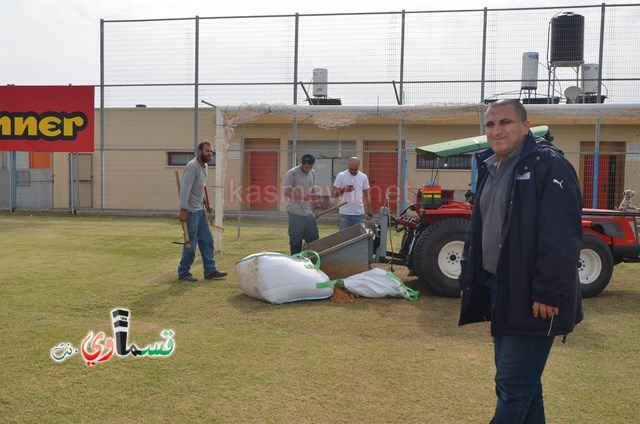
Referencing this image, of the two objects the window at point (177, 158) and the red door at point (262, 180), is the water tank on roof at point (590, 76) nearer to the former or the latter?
the red door at point (262, 180)

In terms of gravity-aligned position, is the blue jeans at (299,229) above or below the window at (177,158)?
below

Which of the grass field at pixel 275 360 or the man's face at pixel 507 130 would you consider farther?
the grass field at pixel 275 360

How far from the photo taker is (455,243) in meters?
7.01

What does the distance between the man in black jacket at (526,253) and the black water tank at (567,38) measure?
1553 cm

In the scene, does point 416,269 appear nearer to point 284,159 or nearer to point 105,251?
point 105,251

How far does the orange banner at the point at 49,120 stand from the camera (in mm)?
19875

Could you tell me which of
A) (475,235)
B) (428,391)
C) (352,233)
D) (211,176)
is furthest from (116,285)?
(211,176)

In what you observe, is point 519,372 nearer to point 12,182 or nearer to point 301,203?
point 301,203

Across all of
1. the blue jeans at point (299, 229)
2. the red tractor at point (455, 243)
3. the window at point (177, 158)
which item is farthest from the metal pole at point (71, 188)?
the red tractor at point (455, 243)

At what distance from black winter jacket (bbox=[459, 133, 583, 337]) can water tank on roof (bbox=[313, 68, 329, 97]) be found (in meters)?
15.6

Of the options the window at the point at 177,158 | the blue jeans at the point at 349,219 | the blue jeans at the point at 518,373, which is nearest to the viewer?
the blue jeans at the point at 518,373

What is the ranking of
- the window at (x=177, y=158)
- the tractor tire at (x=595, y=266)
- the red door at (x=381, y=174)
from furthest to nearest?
the window at (x=177, y=158), the red door at (x=381, y=174), the tractor tire at (x=595, y=266)

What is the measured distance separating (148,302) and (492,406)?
4.05m

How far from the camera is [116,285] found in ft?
24.3
